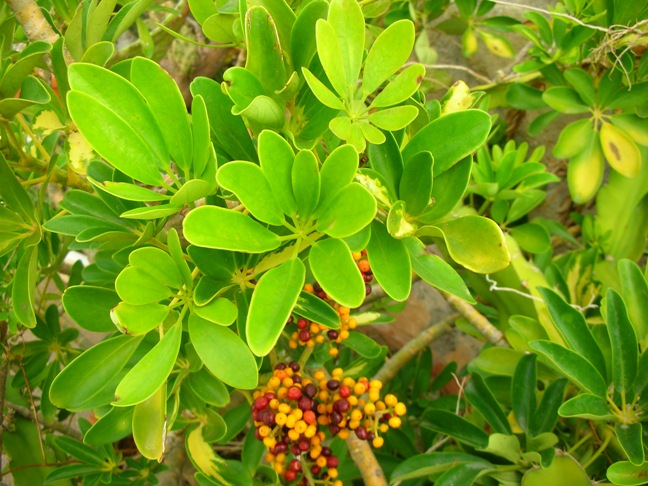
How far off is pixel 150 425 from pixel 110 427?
0.51 feet

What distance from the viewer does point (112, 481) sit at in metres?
0.97

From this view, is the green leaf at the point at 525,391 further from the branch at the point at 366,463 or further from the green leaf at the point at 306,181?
the green leaf at the point at 306,181

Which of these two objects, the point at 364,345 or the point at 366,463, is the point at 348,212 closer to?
the point at 364,345

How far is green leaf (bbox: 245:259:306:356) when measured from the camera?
1.37 feet

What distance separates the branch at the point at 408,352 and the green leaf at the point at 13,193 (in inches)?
31.5

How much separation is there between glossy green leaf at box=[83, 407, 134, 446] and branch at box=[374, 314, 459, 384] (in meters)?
0.63

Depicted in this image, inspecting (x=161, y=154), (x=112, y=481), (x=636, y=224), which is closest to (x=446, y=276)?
(x=161, y=154)

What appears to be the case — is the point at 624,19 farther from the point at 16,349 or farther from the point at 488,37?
the point at 16,349

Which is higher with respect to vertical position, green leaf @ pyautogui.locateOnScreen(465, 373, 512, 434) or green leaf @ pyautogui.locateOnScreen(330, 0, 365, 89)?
green leaf @ pyautogui.locateOnScreen(330, 0, 365, 89)

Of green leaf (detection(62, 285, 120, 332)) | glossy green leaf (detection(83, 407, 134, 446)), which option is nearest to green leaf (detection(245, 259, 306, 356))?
green leaf (detection(62, 285, 120, 332))

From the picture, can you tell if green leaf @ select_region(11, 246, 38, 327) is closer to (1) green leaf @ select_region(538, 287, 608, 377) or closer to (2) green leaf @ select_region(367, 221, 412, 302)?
(2) green leaf @ select_region(367, 221, 412, 302)

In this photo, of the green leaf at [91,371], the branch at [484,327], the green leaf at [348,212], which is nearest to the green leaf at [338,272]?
the green leaf at [348,212]

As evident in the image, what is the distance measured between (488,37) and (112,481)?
4.20 feet

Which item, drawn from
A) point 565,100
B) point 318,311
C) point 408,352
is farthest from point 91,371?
point 565,100
